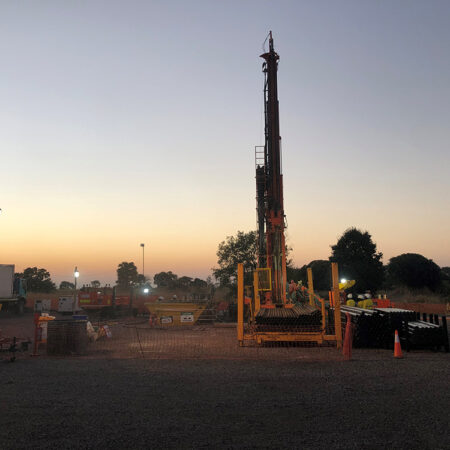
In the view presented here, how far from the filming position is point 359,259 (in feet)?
189

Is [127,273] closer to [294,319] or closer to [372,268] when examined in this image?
[372,268]

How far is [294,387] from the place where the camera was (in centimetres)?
797

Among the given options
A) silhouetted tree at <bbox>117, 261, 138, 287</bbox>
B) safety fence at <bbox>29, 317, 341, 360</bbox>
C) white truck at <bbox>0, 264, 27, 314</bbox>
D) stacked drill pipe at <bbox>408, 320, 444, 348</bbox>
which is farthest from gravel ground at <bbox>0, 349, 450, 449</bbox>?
silhouetted tree at <bbox>117, 261, 138, 287</bbox>

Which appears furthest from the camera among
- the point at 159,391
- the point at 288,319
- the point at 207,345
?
the point at 207,345

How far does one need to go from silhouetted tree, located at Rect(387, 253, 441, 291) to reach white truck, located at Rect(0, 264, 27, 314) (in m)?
50.6

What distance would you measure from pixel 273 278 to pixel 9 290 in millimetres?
22247

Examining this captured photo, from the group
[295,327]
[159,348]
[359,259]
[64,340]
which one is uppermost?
[359,259]

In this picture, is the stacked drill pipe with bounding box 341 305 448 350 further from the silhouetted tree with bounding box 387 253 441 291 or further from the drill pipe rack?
the silhouetted tree with bounding box 387 253 441 291

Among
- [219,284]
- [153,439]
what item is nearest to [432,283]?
[219,284]

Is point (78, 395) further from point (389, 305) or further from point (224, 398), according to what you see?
point (389, 305)

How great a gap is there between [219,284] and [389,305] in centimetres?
2788

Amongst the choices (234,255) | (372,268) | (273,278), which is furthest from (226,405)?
(372,268)

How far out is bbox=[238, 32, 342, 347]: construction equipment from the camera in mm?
13641

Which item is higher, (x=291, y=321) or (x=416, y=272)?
(x=416, y=272)
